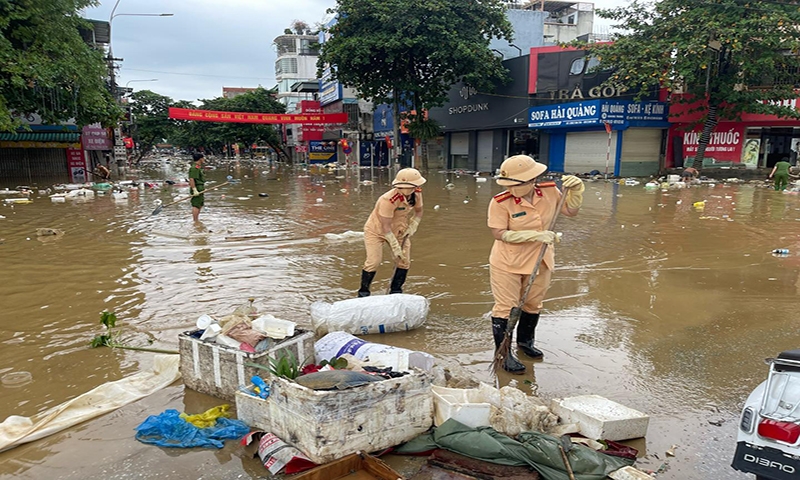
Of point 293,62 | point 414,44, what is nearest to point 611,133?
point 414,44

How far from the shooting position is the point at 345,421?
2.60m

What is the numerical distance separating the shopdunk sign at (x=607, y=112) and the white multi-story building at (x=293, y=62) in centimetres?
5399

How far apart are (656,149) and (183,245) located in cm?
2323

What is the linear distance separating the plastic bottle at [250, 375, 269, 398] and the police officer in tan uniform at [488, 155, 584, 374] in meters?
1.85

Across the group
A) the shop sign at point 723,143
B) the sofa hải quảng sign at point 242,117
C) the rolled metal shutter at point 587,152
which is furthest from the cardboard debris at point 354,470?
the sofa hải quảng sign at point 242,117

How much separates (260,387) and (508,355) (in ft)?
6.24

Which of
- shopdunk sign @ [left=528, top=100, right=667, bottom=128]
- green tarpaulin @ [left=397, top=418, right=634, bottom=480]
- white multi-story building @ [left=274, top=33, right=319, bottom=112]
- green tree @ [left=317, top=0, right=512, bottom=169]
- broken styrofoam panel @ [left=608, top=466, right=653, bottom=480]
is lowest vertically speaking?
broken styrofoam panel @ [left=608, top=466, right=653, bottom=480]

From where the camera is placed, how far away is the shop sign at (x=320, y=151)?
48.2 metres

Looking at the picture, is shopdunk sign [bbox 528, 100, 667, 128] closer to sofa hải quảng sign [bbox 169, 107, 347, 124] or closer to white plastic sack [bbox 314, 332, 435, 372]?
sofa hải quảng sign [bbox 169, 107, 347, 124]

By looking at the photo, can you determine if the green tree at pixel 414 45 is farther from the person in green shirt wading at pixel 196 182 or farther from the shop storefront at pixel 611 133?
the person in green shirt wading at pixel 196 182

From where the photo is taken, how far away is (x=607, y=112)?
77.4 feet

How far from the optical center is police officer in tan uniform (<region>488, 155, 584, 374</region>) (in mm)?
3850

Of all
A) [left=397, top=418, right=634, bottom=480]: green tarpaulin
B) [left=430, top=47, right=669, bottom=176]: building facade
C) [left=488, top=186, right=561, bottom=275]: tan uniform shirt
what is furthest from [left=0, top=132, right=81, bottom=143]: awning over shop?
[left=397, top=418, right=634, bottom=480]: green tarpaulin

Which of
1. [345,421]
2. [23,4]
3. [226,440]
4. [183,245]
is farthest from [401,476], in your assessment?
[23,4]
